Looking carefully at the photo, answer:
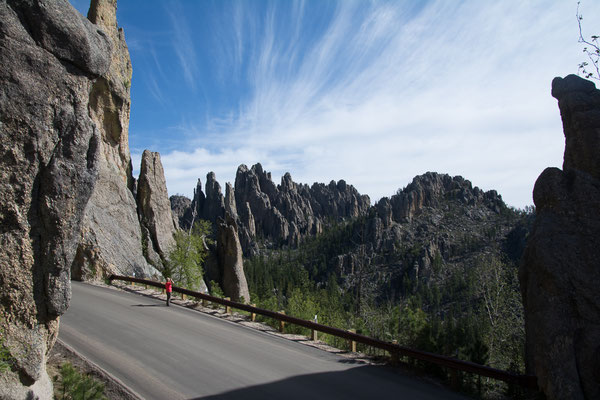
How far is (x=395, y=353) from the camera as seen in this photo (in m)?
10.2

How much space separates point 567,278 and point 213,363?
324 inches

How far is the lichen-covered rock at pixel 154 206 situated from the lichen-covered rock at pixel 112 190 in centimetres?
155

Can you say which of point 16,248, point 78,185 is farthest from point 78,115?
point 16,248

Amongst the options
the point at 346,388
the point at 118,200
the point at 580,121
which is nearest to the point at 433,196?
the point at 118,200

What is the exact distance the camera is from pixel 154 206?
1299 inches

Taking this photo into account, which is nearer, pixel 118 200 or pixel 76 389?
pixel 76 389

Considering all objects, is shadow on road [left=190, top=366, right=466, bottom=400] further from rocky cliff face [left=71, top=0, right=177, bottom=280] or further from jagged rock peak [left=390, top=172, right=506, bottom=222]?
jagged rock peak [left=390, top=172, right=506, bottom=222]

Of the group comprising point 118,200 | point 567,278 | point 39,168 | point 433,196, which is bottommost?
point 567,278

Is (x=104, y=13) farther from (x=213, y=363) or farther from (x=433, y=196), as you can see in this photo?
(x=433, y=196)

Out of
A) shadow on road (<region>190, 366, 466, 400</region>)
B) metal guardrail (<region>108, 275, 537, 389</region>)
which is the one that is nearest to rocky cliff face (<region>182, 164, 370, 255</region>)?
metal guardrail (<region>108, 275, 537, 389</region>)

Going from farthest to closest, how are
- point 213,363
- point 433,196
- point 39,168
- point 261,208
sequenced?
point 261,208, point 433,196, point 213,363, point 39,168

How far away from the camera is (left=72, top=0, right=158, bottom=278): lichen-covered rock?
70.2 ft

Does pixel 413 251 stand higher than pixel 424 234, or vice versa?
pixel 424 234

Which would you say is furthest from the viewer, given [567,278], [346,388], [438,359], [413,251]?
[413,251]
